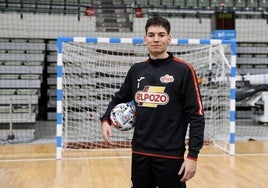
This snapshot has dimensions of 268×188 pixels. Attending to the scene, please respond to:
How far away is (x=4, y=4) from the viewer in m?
11.1

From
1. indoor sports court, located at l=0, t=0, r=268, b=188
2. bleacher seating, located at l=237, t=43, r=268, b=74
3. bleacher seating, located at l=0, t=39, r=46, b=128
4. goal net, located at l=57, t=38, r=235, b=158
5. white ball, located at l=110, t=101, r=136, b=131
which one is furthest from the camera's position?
bleacher seating, located at l=237, t=43, r=268, b=74

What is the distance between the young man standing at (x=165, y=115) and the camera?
1983mm

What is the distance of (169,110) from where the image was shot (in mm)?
1996

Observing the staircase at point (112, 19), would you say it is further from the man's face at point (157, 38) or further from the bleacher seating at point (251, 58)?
the man's face at point (157, 38)

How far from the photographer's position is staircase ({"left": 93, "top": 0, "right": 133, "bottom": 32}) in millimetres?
11445

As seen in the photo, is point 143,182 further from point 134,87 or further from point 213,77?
point 213,77

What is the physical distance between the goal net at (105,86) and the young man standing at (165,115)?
13.8 ft

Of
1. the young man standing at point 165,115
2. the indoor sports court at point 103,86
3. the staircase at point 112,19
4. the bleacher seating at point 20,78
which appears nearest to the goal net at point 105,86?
the indoor sports court at point 103,86

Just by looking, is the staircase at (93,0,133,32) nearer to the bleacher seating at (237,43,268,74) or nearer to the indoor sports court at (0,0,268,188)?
the indoor sports court at (0,0,268,188)

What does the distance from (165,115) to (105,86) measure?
507 centimetres

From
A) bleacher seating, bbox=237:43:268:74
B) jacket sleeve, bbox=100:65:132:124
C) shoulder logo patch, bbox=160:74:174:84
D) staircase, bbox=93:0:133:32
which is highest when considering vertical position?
staircase, bbox=93:0:133:32

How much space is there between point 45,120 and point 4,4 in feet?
12.2

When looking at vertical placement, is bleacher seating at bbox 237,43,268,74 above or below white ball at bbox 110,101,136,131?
above

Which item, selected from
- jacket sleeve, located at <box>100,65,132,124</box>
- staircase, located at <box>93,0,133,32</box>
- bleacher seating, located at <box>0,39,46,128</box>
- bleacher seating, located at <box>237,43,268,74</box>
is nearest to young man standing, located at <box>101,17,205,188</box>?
jacket sleeve, located at <box>100,65,132,124</box>
